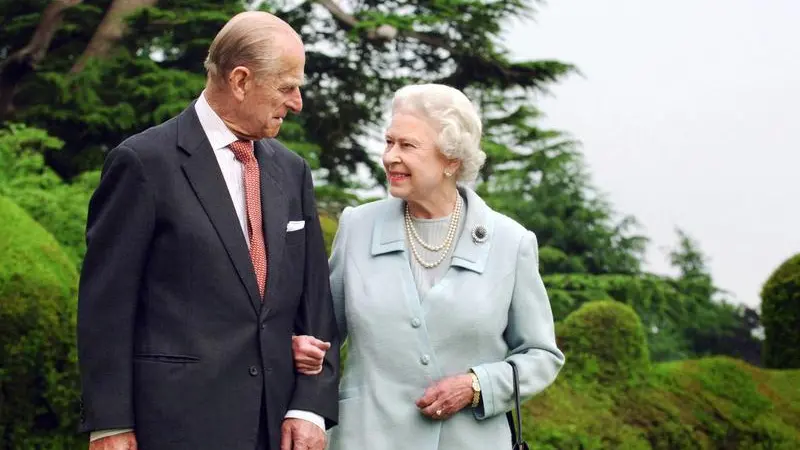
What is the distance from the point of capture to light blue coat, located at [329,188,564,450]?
3688 millimetres

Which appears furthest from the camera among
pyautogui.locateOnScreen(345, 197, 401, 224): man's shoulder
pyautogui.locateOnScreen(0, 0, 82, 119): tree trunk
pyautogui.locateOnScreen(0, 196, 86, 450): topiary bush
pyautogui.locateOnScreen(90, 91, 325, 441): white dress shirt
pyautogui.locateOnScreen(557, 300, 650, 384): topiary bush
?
pyautogui.locateOnScreen(0, 0, 82, 119): tree trunk

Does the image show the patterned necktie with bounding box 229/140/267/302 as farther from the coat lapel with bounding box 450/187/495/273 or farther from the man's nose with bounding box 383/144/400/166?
the coat lapel with bounding box 450/187/495/273

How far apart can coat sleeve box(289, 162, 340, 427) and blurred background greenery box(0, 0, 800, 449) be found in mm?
Answer: 4620

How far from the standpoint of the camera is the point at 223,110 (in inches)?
136

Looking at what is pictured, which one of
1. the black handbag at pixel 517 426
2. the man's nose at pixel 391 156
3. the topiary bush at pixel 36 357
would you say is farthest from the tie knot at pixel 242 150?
the topiary bush at pixel 36 357

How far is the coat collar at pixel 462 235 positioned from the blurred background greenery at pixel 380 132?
432 centimetres

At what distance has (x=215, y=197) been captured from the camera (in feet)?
11.2

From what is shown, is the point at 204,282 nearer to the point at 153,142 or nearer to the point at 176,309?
the point at 176,309

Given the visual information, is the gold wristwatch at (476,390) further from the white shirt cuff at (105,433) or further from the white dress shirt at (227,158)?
the white shirt cuff at (105,433)

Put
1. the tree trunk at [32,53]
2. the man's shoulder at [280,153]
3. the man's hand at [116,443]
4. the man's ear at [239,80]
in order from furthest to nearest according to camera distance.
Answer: the tree trunk at [32,53] < the man's shoulder at [280,153] < the man's ear at [239,80] < the man's hand at [116,443]

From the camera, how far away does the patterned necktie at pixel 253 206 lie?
3451 mm

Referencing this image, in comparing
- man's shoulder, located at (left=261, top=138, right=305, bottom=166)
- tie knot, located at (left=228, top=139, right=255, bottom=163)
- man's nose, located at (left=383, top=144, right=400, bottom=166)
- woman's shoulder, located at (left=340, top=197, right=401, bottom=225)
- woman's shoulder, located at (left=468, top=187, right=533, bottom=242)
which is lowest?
woman's shoulder, located at (left=340, top=197, right=401, bottom=225)

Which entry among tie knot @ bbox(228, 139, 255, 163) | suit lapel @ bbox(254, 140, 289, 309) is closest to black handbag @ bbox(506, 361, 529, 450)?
suit lapel @ bbox(254, 140, 289, 309)

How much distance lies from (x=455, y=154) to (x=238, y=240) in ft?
2.28
